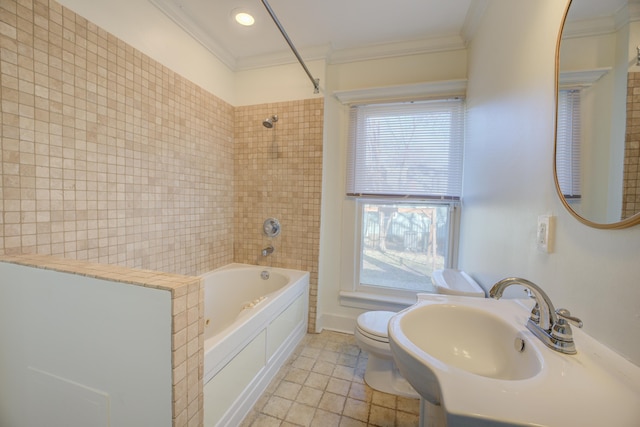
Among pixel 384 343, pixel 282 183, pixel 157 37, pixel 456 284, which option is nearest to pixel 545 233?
pixel 456 284

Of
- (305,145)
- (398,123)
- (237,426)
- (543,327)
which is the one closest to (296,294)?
(237,426)

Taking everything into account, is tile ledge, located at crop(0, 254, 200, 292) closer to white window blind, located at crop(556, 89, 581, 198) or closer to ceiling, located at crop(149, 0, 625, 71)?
white window blind, located at crop(556, 89, 581, 198)

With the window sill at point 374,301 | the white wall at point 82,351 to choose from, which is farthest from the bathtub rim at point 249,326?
the window sill at point 374,301

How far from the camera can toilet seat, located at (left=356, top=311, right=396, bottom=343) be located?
1508 millimetres

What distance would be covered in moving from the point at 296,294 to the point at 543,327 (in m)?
1.55

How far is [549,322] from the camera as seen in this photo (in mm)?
728

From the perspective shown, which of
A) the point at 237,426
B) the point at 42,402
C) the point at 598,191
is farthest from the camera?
the point at 237,426

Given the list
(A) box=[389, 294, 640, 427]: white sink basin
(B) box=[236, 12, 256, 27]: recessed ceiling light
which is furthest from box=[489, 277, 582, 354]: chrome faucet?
(B) box=[236, 12, 256, 27]: recessed ceiling light

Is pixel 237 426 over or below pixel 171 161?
below

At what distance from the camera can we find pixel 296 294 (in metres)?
1.99

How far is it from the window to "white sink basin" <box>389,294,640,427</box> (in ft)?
3.91

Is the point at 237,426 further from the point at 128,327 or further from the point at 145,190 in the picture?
the point at 145,190

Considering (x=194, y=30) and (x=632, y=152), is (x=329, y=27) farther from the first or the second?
(x=632, y=152)

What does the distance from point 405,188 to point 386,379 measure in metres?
1.43
